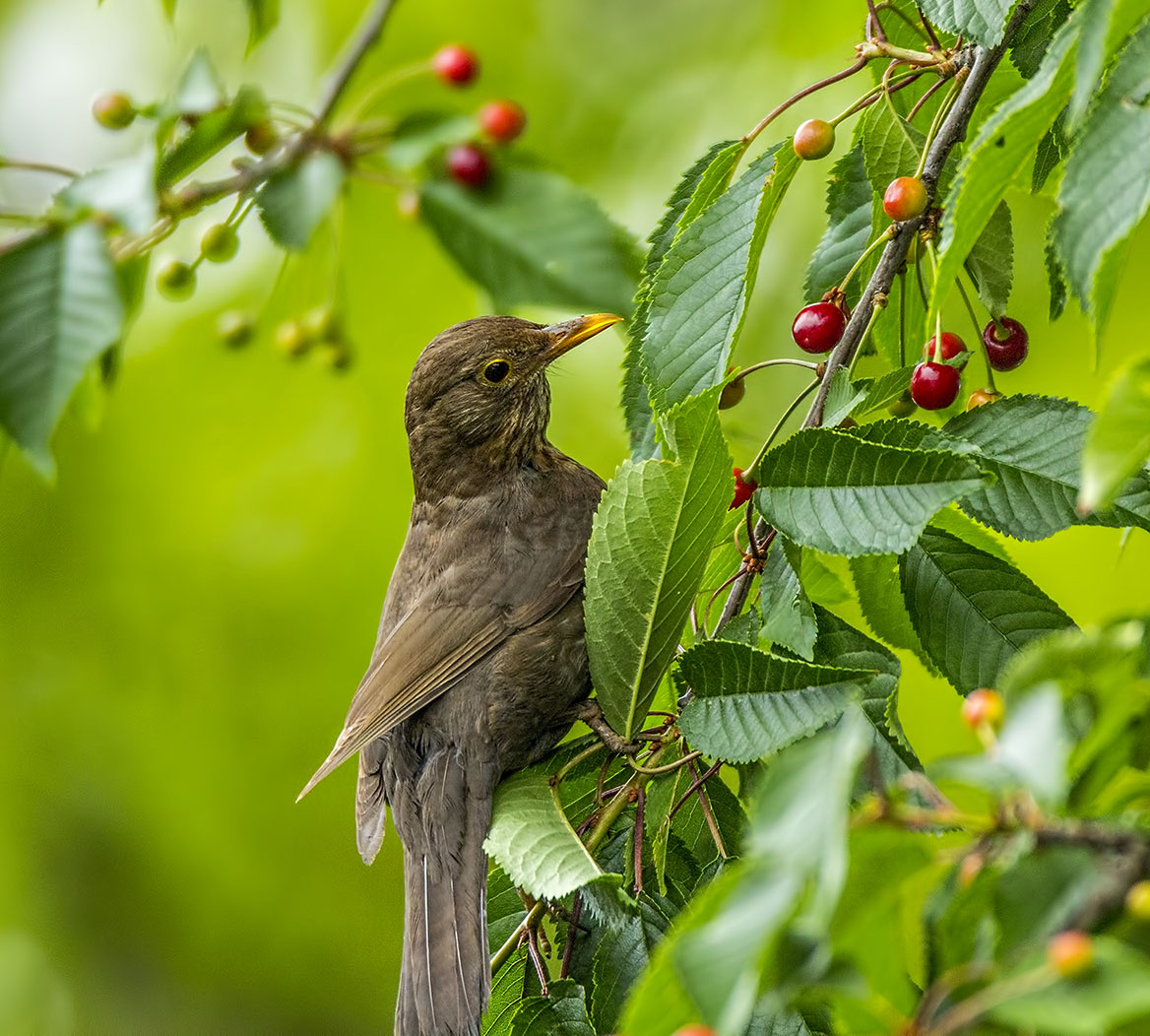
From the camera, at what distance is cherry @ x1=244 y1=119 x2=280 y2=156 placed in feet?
7.84

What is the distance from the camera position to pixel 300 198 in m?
2.26

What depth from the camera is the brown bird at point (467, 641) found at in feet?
9.94

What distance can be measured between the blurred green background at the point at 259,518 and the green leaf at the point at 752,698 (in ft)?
10.5

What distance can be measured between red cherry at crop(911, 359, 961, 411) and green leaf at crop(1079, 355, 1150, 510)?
95 centimetres

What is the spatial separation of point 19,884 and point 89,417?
4.50 metres

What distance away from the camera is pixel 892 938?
135 centimetres

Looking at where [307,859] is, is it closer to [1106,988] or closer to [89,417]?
[89,417]

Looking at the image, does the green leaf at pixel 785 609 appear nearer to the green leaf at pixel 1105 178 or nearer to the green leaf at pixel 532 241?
the green leaf at pixel 532 241

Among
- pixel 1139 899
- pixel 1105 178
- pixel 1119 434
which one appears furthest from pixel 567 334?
pixel 1139 899

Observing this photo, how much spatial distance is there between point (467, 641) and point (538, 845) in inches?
48.4

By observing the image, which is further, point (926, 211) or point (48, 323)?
point (926, 211)

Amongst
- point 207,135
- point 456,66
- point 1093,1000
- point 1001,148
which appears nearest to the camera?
point 1093,1000

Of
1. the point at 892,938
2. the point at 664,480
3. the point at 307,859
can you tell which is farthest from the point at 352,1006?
the point at 892,938

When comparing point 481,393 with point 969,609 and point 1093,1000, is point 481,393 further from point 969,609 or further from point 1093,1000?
point 1093,1000
